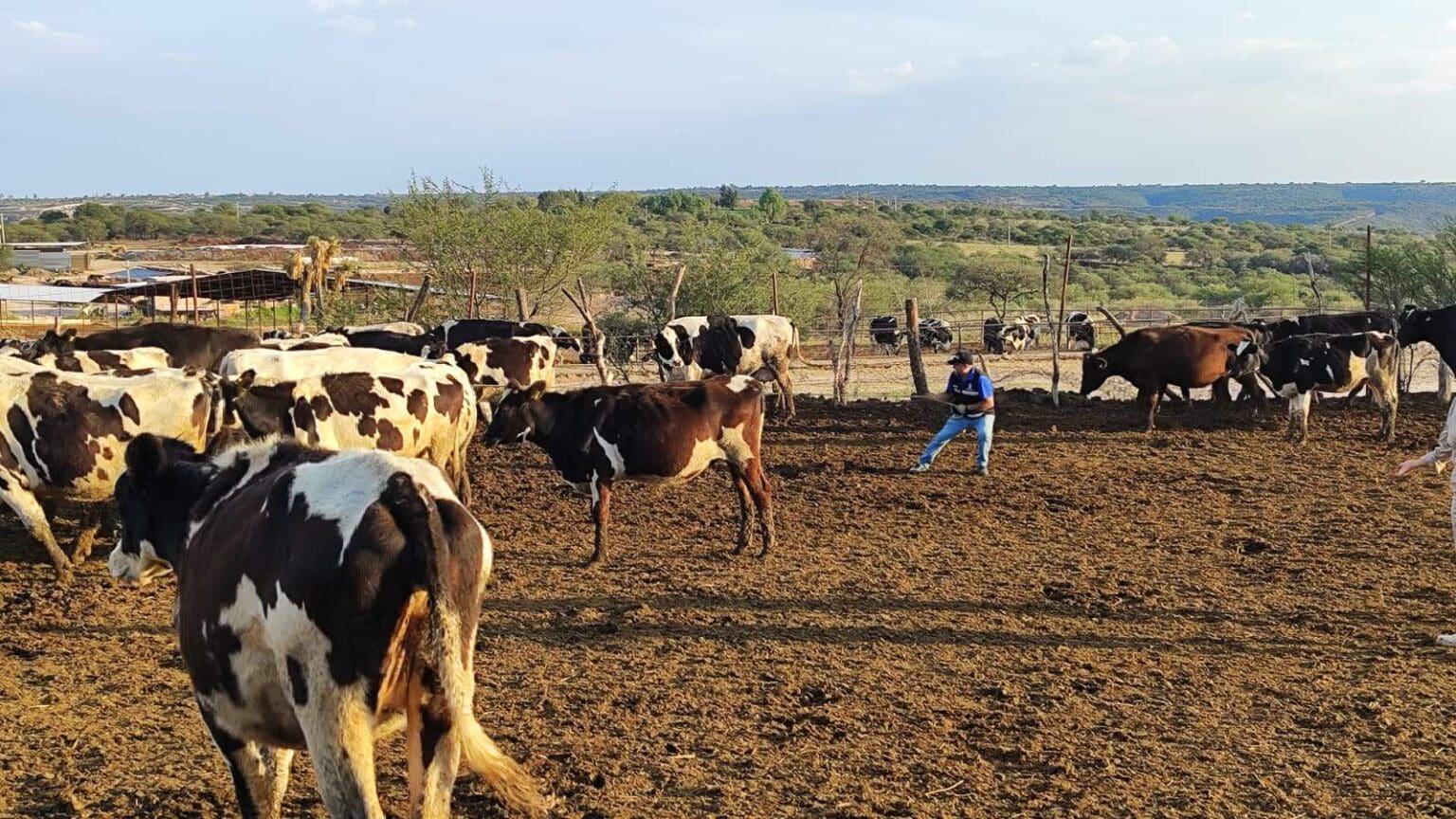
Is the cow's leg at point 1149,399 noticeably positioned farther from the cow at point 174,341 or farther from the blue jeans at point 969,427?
the cow at point 174,341

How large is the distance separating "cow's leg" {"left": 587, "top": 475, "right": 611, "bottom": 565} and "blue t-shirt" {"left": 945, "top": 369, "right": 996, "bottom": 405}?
4.79 metres

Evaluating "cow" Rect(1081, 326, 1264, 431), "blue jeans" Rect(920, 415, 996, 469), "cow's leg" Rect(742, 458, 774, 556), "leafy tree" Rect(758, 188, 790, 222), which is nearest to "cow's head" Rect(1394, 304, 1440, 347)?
"cow" Rect(1081, 326, 1264, 431)

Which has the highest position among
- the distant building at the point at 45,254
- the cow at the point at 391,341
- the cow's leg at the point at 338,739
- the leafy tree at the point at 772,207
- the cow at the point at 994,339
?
the leafy tree at the point at 772,207

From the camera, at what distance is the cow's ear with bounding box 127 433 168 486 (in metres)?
4.77

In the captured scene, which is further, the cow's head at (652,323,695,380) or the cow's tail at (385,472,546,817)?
the cow's head at (652,323,695,380)

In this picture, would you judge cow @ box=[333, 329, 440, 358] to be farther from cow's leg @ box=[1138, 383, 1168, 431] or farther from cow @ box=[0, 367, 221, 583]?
cow's leg @ box=[1138, 383, 1168, 431]

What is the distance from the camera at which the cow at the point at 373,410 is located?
34.0 feet

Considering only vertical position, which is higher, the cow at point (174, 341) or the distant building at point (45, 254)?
the distant building at point (45, 254)

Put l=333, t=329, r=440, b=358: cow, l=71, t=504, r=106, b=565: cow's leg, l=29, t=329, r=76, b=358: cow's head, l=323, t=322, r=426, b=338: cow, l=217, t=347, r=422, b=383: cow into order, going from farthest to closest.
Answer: l=323, t=322, r=426, b=338: cow, l=333, t=329, r=440, b=358: cow, l=29, t=329, r=76, b=358: cow's head, l=217, t=347, r=422, b=383: cow, l=71, t=504, r=106, b=565: cow's leg

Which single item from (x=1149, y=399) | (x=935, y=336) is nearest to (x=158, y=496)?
(x=1149, y=399)

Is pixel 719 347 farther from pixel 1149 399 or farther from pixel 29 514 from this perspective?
pixel 29 514

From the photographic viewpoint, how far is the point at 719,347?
757 inches

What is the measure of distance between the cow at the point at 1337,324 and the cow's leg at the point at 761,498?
1217 cm

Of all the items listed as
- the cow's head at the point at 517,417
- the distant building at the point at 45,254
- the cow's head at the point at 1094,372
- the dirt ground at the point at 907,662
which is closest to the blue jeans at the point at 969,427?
the dirt ground at the point at 907,662
